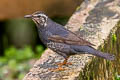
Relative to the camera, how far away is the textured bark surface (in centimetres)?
580

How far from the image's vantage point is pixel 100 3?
8359 mm

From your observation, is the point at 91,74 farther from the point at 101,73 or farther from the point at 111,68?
the point at 111,68

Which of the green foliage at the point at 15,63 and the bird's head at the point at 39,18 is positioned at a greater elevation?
the bird's head at the point at 39,18

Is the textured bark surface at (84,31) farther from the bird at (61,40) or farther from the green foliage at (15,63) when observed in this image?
the green foliage at (15,63)

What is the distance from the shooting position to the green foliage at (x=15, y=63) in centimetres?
998

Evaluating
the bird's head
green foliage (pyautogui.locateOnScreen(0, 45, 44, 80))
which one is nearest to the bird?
the bird's head

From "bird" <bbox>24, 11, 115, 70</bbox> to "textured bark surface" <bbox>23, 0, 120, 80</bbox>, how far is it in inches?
5.9

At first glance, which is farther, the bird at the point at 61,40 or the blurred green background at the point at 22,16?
the blurred green background at the point at 22,16

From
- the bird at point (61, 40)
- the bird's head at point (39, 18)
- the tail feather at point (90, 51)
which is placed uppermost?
the bird's head at point (39, 18)

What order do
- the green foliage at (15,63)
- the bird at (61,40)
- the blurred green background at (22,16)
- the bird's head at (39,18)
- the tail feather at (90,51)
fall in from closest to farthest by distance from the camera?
the tail feather at (90,51), the bird at (61,40), the bird's head at (39,18), the green foliage at (15,63), the blurred green background at (22,16)

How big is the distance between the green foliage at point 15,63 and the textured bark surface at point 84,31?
2380 mm

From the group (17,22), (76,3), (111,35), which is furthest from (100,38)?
(17,22)

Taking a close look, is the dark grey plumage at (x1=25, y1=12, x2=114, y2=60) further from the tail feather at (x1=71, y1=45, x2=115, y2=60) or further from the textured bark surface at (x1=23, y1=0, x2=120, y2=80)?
the textured bark surface at (x1=23, y1=0, x2=120, y2=80)

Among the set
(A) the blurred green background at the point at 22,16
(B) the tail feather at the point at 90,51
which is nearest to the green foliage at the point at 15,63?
(A) the blurred green background at the point at 22,16
